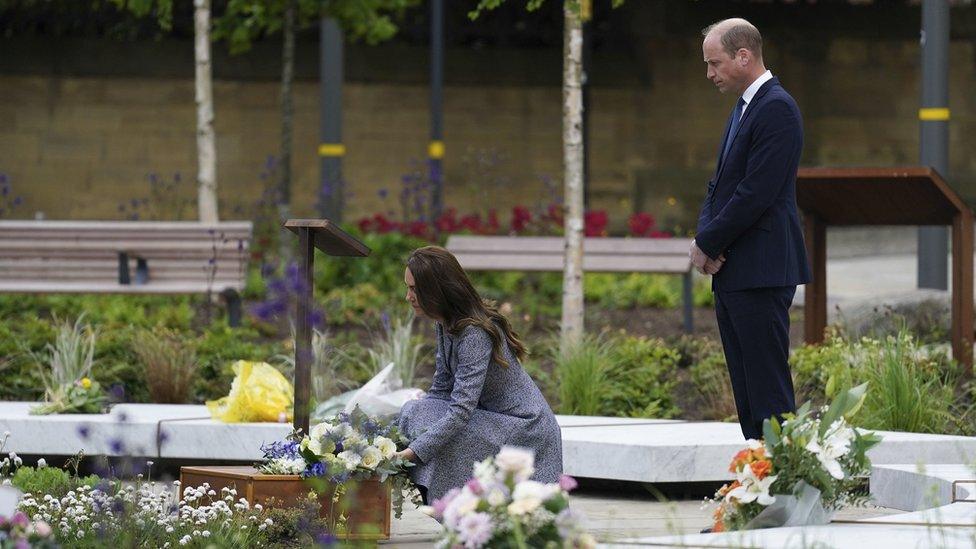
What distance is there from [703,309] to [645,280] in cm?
88

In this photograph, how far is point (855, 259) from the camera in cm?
1938

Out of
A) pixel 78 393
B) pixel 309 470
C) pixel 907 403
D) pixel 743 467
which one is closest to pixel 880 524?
pixel 743 467

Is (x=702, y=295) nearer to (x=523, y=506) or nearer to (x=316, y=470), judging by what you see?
(x=316, y=470)

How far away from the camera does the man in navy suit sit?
17.5 ft

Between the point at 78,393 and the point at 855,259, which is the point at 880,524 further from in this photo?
the point at 855,259

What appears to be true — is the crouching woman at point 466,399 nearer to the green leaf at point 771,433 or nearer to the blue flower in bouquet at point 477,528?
the green leaf at point 771,433

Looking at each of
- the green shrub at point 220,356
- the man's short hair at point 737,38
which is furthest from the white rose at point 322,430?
the green shrub at point 220,356

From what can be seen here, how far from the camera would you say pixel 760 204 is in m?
5.30

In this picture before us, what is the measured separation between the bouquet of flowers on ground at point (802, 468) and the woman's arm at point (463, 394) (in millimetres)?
982

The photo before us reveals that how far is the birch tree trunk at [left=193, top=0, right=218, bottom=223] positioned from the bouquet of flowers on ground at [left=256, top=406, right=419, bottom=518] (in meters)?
7.87

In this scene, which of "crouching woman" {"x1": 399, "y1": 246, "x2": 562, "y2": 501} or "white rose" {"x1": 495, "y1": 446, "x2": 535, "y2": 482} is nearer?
"white rose" {"x1": 495, "y1": 446, "x2": 535, "y2": 482}

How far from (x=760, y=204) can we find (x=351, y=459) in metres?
1.52

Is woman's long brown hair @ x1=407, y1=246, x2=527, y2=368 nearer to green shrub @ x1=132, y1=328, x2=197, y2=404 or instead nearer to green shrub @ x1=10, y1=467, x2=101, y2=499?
green shrub @ x1=10, y1=467, x2=101, y2=499

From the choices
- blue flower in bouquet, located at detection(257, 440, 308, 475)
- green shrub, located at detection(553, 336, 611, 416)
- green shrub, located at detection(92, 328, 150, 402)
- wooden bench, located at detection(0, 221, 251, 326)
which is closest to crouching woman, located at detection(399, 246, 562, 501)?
blue flower in bouquet, located at detection(257, 440, 308, 475)
